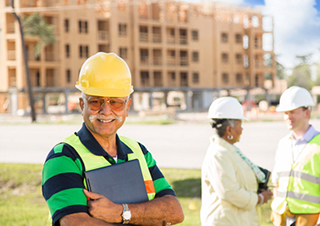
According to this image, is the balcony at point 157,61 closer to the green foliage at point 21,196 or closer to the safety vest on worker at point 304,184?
the green foliage at point 21,196

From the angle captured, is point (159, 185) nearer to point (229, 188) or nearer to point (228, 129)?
point (229, 188)

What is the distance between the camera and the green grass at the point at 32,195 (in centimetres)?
718

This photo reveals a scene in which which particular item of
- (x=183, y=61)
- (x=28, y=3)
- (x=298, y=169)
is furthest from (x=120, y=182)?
(x=183, y=61)

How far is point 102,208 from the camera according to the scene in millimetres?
2127

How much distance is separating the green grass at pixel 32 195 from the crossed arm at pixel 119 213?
437 centimetres

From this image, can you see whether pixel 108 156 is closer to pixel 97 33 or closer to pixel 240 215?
pixel 240 215

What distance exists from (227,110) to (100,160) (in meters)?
2.04

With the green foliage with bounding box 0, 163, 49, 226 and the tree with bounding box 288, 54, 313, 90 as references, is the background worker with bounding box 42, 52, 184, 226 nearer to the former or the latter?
the green foliage with bounding box 0, 163, 49, 226

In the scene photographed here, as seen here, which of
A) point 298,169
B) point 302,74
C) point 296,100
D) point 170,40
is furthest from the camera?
point 302,74

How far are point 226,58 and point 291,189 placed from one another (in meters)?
56.6

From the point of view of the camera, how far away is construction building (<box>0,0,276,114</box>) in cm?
4722

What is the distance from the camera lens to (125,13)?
5203 centimetres

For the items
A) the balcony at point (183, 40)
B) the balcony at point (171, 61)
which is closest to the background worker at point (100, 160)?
the balcony at point (171, 61)

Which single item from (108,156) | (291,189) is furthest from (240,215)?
(108,156)
